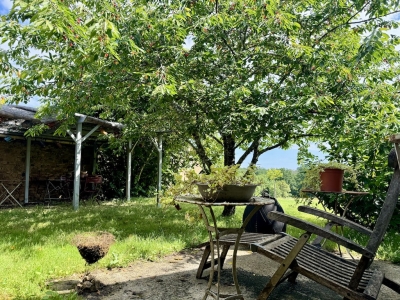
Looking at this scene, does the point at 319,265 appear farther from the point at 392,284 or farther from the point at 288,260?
the point at 392,284

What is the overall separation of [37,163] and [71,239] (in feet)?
20.8

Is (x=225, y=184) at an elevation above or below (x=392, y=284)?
above

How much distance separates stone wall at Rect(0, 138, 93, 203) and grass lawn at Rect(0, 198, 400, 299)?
242 centimetres

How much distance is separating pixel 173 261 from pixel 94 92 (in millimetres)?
2336

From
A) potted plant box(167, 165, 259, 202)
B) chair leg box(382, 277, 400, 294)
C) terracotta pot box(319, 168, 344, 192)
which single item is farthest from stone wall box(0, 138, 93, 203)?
chair leg box(382, 277, 400, 294)

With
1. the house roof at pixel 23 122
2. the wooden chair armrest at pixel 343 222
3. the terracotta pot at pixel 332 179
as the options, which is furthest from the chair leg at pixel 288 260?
the house roof at pixel 23 122

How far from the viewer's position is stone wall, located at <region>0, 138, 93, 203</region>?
8.73m

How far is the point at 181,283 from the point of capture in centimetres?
269

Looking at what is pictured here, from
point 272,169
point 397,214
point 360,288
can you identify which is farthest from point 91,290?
point 397,214

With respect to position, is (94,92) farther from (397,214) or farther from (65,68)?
(397,214)

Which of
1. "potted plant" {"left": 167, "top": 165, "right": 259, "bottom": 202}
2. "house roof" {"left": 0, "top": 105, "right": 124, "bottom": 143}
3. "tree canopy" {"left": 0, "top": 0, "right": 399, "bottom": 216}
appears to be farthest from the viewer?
"house roof" {"left": 0, "top": 105, "right": 124, "bottom": 143}

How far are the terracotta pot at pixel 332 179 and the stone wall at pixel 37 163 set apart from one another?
7.95 metres

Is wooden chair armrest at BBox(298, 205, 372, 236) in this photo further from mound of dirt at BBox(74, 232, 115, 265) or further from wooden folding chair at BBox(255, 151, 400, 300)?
mound of dirt at BBox(74, 232, 115, 265)

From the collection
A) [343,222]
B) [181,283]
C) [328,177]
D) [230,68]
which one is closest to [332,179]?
[328,177]
